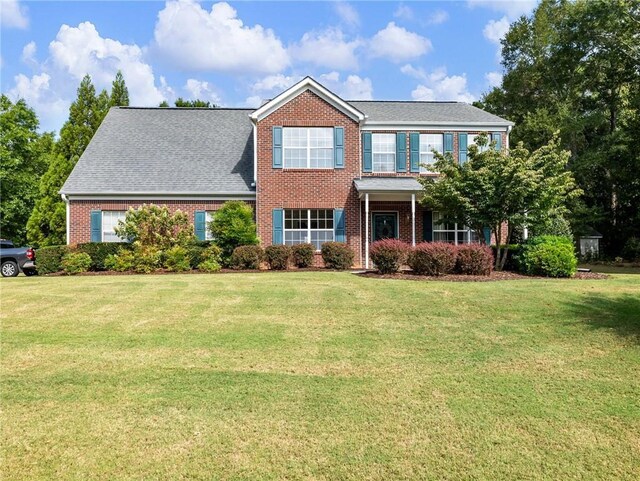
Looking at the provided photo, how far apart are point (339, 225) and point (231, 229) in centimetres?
451

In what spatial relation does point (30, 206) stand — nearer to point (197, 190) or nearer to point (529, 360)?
point (197, 190)

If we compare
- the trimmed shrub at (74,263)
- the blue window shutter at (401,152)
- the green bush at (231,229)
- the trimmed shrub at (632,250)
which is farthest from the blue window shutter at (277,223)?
the trimmed shrub at (632,250)

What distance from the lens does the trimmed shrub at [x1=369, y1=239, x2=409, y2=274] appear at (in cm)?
1300

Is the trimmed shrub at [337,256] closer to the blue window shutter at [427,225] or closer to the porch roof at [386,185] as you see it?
the porch roof at [386,185]

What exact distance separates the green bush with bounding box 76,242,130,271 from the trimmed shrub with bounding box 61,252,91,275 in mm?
449

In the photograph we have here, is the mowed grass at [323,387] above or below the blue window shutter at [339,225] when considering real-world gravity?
below

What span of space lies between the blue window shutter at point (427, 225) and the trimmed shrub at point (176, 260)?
958cm

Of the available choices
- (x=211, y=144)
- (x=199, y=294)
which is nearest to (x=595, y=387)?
(x=199, y=294)

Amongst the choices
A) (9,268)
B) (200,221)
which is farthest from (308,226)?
(9,268)

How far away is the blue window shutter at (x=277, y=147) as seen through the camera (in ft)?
61.4

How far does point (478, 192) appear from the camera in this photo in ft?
47.8

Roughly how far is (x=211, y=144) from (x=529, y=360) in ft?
60.2

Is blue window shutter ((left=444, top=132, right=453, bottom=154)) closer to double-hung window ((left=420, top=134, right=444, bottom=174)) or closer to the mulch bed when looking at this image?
double-hung window ((left=420, top=134, right=444, bottom=174))

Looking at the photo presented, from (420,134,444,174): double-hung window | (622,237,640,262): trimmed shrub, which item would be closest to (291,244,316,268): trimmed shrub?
(420,134,444,174): double-hung window
